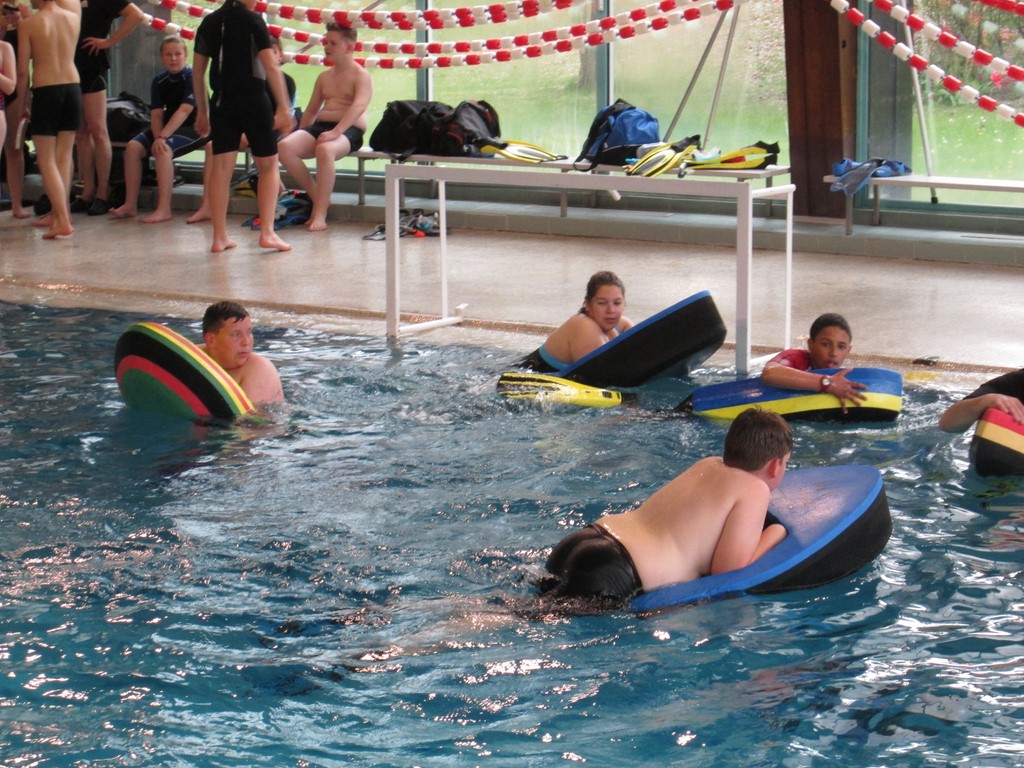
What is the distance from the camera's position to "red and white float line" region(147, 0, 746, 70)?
11.7 meters

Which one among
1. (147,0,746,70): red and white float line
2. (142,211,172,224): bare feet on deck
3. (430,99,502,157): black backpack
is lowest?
(142,211,172,224): bare feet on deck

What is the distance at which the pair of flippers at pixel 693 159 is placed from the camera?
10648mm

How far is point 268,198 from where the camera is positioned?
1200cm

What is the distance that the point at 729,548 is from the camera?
15.7 ft

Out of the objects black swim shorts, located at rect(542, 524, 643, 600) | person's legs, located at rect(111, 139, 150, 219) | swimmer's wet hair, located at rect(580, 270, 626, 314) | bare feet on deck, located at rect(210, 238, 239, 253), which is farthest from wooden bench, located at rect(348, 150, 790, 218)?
black swim shorts, located at rect(542, 524, 643, 600)

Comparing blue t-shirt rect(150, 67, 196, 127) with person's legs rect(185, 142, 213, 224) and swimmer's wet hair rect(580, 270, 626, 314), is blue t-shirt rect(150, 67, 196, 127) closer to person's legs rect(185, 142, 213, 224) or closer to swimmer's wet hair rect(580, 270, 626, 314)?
person's legs rect(185, 142, 213, 224)

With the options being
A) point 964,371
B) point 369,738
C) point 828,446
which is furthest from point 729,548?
point 964,371

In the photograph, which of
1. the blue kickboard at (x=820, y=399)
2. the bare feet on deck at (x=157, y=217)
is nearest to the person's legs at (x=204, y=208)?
the bare feet on deck at (x=157, y=217)

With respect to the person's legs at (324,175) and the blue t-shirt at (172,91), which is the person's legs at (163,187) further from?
the person's legs at (324,175)

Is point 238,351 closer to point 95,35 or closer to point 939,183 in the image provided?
point 939,183

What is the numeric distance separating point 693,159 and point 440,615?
7319mm

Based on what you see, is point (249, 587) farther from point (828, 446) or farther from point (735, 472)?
point (828, 446)

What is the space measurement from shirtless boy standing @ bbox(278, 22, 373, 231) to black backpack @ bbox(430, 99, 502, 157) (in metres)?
0.84

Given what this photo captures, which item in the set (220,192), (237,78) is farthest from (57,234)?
(237,78)
